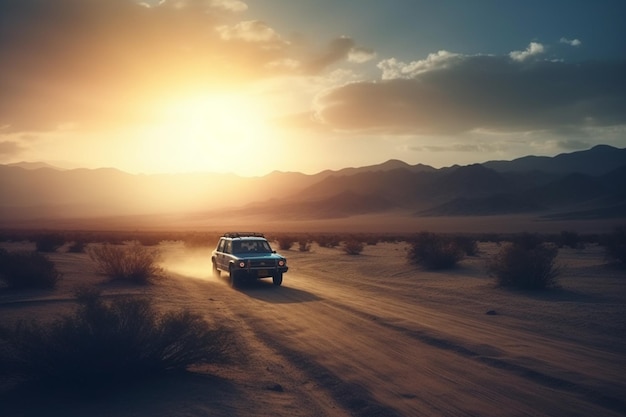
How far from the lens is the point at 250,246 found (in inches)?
870

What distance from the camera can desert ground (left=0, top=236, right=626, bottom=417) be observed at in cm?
709

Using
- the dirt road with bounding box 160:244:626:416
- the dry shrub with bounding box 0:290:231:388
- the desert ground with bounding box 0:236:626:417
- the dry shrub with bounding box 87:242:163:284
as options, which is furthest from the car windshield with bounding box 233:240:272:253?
the dry shrub with bounding box 0:290:231:388

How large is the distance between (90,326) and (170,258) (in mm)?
29558

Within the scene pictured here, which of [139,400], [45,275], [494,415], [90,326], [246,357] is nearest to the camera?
[494,415]

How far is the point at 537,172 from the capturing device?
186000 millimetres

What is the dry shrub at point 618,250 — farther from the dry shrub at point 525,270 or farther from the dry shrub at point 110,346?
the dry shrub at point 110,346

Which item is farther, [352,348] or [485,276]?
[485,276]

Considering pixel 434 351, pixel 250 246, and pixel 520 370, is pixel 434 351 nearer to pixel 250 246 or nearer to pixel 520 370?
pixel 520 370

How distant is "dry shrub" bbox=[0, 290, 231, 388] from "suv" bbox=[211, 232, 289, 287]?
11014 mm

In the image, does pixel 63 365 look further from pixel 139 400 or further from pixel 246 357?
pixel 246 357

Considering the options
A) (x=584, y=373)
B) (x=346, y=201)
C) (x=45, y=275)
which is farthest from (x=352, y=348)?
(x=346, y=201)

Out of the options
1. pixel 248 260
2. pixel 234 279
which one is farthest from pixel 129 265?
pixel 248 260

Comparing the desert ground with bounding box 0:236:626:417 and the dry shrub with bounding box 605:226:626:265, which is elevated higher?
the dry shrub with bounding box 605:226:626:265

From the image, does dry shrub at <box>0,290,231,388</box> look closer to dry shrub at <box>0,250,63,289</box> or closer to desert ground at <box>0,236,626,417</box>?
desert ground at <box>0,236,626,417</box>
